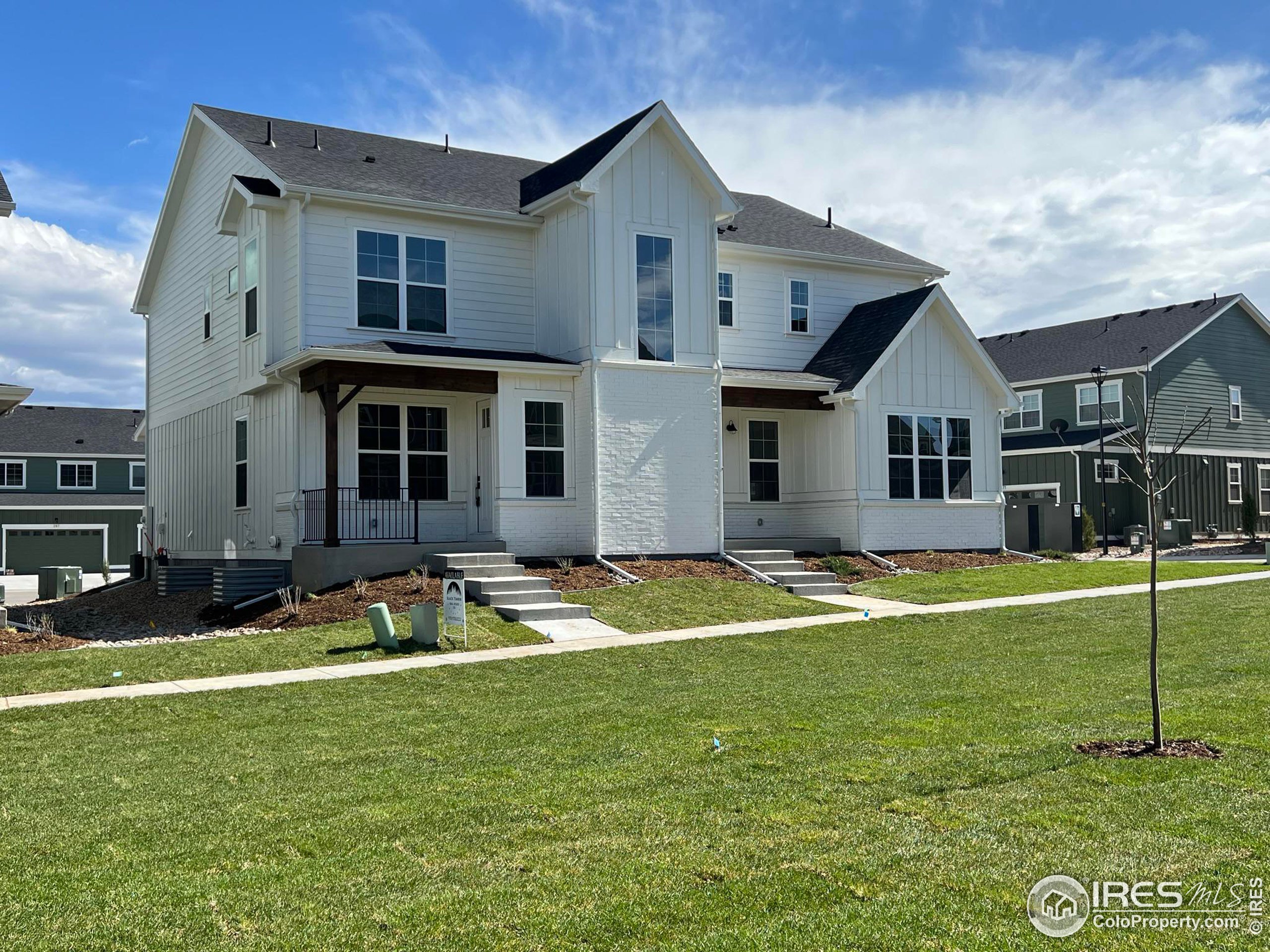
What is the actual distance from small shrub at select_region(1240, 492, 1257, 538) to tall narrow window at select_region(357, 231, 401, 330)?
26.9 metres

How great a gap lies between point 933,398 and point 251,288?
13.6 m

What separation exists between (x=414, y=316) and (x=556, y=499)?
4.21 metres

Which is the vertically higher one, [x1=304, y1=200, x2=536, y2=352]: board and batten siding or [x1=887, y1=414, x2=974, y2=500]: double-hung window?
[x1=304, y1=200, x2=536, y2=352]: board and batten siding

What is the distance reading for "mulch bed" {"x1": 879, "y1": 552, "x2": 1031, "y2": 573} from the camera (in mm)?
21875

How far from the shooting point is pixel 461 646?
1377 cm

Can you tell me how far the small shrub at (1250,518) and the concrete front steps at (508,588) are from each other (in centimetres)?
2548

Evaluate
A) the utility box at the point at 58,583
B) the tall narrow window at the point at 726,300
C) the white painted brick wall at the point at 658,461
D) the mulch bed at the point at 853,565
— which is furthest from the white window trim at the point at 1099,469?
the utility box at the point at 58,583

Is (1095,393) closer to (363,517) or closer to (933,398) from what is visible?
(933,398)

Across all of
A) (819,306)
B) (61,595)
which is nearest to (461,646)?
(819,306)

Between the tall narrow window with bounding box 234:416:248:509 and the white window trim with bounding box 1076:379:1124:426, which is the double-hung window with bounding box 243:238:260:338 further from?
the white window trim with bounding box 1076:379:1124:426

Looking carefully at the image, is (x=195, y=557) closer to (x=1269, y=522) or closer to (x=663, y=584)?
(x=663, y=584)

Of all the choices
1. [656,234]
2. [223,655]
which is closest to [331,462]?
[223,655]

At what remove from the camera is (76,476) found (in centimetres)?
4834

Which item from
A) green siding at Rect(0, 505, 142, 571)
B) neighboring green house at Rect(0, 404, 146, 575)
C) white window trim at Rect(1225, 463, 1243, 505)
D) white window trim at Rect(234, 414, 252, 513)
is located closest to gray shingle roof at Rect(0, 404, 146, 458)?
neighboring green house at Rect(0, 404, 146, 575)
